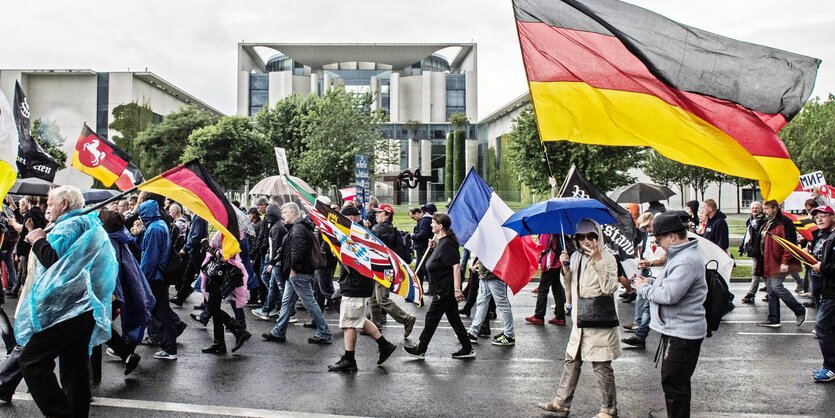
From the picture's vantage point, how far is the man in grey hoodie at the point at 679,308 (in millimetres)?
5035

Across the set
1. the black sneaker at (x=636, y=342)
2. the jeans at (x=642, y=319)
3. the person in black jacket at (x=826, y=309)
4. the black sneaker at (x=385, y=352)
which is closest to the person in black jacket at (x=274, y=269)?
the black sneaker at (x=385, y=352)

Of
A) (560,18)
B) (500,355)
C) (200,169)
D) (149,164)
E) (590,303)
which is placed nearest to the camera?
(590,303)

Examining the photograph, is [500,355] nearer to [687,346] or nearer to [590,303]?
[590,303]

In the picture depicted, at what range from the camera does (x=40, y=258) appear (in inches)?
187

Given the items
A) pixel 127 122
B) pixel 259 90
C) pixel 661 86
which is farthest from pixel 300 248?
pixel 259 90

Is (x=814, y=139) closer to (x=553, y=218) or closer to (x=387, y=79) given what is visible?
(x=553, y=218)

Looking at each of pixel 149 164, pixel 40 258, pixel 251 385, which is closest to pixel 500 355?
pixel 251 385

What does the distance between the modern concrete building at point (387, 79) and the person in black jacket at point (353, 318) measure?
77036 millimetres

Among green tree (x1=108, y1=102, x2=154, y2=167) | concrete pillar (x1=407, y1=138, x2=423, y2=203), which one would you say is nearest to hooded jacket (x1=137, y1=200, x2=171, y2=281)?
green tree (x1=108, y1=102, x2=154, y2=167)

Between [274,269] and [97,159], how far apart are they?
460 centimetres

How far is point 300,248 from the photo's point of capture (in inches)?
348

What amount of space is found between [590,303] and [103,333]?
147 inches

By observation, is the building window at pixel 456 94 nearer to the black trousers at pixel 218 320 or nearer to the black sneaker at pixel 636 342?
the black sneaker at pixel 636 342

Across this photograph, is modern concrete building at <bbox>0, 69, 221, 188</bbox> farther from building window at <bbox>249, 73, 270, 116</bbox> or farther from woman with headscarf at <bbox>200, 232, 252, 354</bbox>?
woman with headscarf at <bbox>200, 232, 252, 354</bbox>
